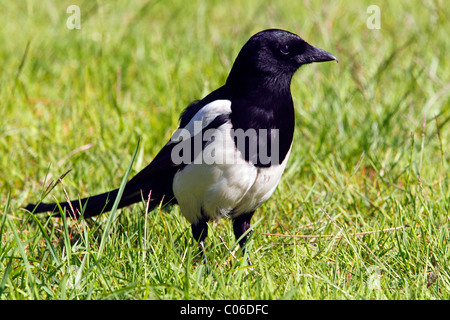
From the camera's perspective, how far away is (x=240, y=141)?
2.80m

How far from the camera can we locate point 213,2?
668 cm

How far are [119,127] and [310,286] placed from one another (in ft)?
6.88

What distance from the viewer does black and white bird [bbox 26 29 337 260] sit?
282 cm

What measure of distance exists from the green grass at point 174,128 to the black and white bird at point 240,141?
16 cm

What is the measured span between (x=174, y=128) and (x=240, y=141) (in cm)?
148

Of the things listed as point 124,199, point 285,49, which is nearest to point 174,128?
point 124,199

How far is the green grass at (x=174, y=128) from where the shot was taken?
245cm

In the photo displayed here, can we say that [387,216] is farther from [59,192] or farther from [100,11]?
[100,11]

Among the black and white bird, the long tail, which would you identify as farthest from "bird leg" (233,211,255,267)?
the long tail

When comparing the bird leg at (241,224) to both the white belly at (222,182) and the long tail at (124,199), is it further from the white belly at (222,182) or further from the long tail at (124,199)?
the long tail at (124,199)

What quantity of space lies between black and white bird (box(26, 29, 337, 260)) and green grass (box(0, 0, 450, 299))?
0.16 meters

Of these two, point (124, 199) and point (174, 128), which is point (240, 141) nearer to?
point (124, 199)
